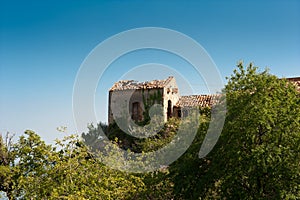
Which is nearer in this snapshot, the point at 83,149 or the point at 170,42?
the point at 83,149

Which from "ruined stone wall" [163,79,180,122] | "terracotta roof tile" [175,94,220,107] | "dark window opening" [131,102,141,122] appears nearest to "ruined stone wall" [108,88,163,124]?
"dark window opening" [131,102,141,122]

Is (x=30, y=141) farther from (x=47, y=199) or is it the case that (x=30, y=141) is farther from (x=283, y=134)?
(x=283, y=134)

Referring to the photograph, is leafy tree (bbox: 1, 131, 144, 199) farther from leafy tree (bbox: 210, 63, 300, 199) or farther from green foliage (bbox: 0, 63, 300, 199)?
leafy tree (bbox: 210, 63, 300, 199)

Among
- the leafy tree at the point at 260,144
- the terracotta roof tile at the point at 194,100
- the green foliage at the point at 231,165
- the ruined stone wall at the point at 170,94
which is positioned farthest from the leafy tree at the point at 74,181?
the ruined stone wall at the point at 170,94

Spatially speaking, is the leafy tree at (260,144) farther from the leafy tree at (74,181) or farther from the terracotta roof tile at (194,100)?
the terracotta roof tile at (194,100)

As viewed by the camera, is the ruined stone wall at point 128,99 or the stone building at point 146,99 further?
the ruined stone wall at point 128,99

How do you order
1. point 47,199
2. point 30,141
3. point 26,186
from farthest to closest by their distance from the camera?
point 30,141 → point 26,186 → point 47,199

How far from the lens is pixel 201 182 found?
1471 cm

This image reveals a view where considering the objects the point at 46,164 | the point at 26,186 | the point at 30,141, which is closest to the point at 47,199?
the point at 26,186

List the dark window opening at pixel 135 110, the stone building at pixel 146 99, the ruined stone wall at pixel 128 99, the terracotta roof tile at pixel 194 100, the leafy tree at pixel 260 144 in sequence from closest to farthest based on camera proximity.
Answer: the leafy tree at pixel 260 144
the terracotta roof tile at pixel 194 100
the stone building at pixel 146 99
the ruined stone wall at pixel 128 99
the dark window opening at pixel 135 110

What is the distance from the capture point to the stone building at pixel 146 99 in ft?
134

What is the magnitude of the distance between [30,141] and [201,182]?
14.4 metres

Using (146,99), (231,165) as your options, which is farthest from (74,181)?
(146,99)

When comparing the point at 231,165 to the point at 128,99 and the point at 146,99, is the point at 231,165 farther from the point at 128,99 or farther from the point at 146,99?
the point at 128,99
